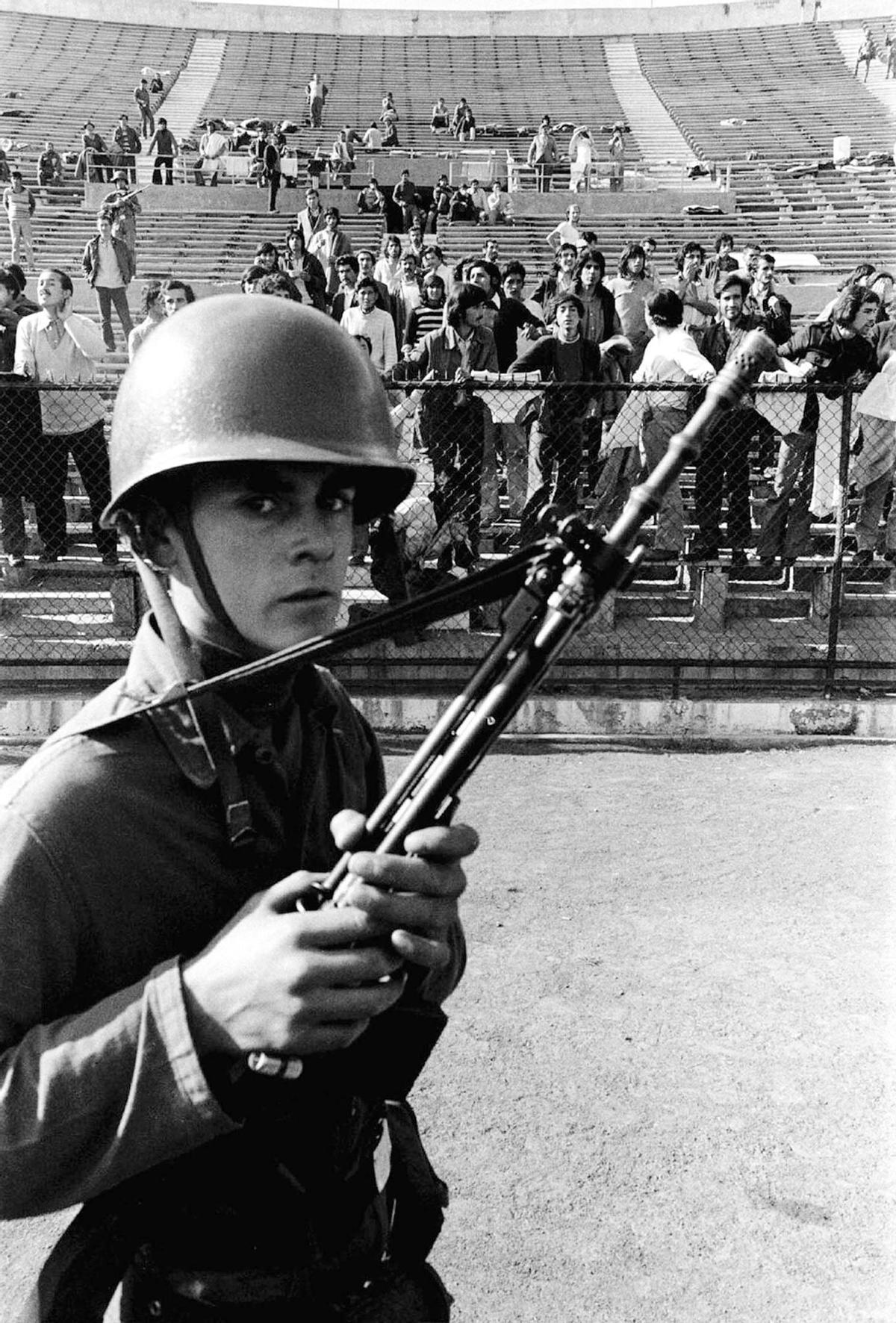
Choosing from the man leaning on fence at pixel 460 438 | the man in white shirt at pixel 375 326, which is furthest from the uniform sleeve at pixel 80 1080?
the man in white shirt at pixel 375 326

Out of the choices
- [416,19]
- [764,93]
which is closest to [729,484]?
[764,93]

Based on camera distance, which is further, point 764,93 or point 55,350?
point 764,93

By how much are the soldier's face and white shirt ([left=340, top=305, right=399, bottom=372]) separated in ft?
27.8

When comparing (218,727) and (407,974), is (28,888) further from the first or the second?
(407,974)

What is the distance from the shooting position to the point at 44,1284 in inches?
55.9

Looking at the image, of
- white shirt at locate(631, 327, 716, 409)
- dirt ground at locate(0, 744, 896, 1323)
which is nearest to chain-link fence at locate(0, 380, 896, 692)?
white shirt at locate(631, 327, 716, 409)

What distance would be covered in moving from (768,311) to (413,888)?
29.1ft

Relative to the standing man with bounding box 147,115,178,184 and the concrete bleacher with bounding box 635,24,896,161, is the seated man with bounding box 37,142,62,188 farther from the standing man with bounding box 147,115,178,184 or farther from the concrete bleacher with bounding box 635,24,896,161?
the concrete bleacher with bounding box 635,24,896,161

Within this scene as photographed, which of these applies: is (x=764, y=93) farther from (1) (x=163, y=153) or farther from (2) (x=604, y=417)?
(2) (x=604, y=417)

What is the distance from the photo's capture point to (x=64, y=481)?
745 cm

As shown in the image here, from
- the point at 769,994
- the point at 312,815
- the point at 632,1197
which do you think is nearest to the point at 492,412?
the point at 769,994

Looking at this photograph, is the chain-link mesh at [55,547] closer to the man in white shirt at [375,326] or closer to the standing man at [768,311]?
the man in white shirt at [375,326]

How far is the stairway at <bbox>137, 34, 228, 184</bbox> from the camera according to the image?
135 feet

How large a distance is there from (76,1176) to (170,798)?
39cm
